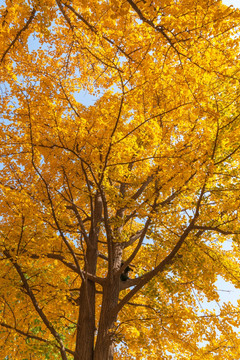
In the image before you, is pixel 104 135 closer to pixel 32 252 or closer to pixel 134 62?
pixel 134 62

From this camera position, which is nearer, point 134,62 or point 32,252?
point 134,62

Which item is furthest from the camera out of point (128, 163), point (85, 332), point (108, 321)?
point (85, 332)

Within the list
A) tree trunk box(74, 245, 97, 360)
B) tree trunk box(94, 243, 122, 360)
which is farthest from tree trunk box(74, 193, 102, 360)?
tree trunk box(94, 243, 122, 360)

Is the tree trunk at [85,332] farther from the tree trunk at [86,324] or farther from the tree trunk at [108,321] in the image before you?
the tree trunk at [108,321]

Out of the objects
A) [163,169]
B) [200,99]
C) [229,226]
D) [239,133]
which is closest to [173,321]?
[229,226]

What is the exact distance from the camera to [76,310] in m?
6.03

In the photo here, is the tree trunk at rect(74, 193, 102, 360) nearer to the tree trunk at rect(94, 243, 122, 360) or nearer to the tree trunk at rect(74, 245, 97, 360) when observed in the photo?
the tree trunk at rect(74, 245, 97, 360)

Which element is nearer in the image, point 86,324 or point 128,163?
point 128,163

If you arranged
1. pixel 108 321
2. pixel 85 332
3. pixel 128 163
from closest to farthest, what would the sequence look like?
pixel 128 163, pixel 108 321, pixel 85 332

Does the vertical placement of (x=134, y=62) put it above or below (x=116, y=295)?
above

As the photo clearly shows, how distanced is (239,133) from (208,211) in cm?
115

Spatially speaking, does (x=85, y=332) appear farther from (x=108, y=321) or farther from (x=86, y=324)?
(x=108, y=321)

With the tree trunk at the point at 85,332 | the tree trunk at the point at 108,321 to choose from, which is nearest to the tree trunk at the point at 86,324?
the tree trunk at the point at 85,332

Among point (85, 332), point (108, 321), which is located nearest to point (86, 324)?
point (85, 332)
